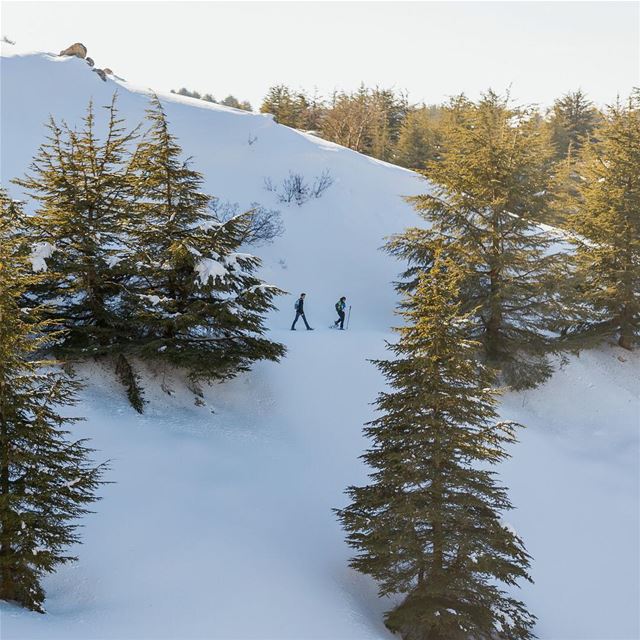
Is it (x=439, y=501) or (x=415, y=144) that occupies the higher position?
(x=415, y=144)

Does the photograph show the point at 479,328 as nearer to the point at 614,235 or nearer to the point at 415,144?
the point at 614,235

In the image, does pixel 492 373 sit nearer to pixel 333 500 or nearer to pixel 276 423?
pixel 333 500

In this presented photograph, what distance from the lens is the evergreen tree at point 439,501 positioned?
901cm

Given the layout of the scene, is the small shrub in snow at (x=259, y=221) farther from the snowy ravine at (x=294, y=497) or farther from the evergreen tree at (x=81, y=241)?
the evergreen tree at (x=81, y=241)

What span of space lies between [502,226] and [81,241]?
12643 millimetres

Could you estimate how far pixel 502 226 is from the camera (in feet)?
59.1

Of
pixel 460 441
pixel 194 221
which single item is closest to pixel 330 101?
→ pixel 194 221

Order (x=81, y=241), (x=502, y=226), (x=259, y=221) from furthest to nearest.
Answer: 1. (x=259, y=221)
2. (x=502, y=226)
3. (x=81, y=241)

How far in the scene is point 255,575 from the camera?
935 centimetres

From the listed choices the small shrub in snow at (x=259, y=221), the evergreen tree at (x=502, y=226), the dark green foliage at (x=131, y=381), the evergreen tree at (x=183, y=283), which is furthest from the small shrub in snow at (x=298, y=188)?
the dark green foliage at (x=131, y=381)

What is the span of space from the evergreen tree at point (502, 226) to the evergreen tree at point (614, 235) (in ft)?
6.57

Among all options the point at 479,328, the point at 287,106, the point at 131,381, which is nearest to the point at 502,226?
the point at 479,328

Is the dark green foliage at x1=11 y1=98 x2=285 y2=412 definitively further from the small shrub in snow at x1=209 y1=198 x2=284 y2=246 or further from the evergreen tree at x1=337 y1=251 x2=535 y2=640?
the small shrub in snow at x1=209 y1=198 x2=284 y2=246

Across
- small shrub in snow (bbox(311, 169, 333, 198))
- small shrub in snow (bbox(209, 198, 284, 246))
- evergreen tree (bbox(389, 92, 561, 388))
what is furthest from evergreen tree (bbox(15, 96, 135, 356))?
small shrub in snow (bbox(311, 169, 333, 198))
